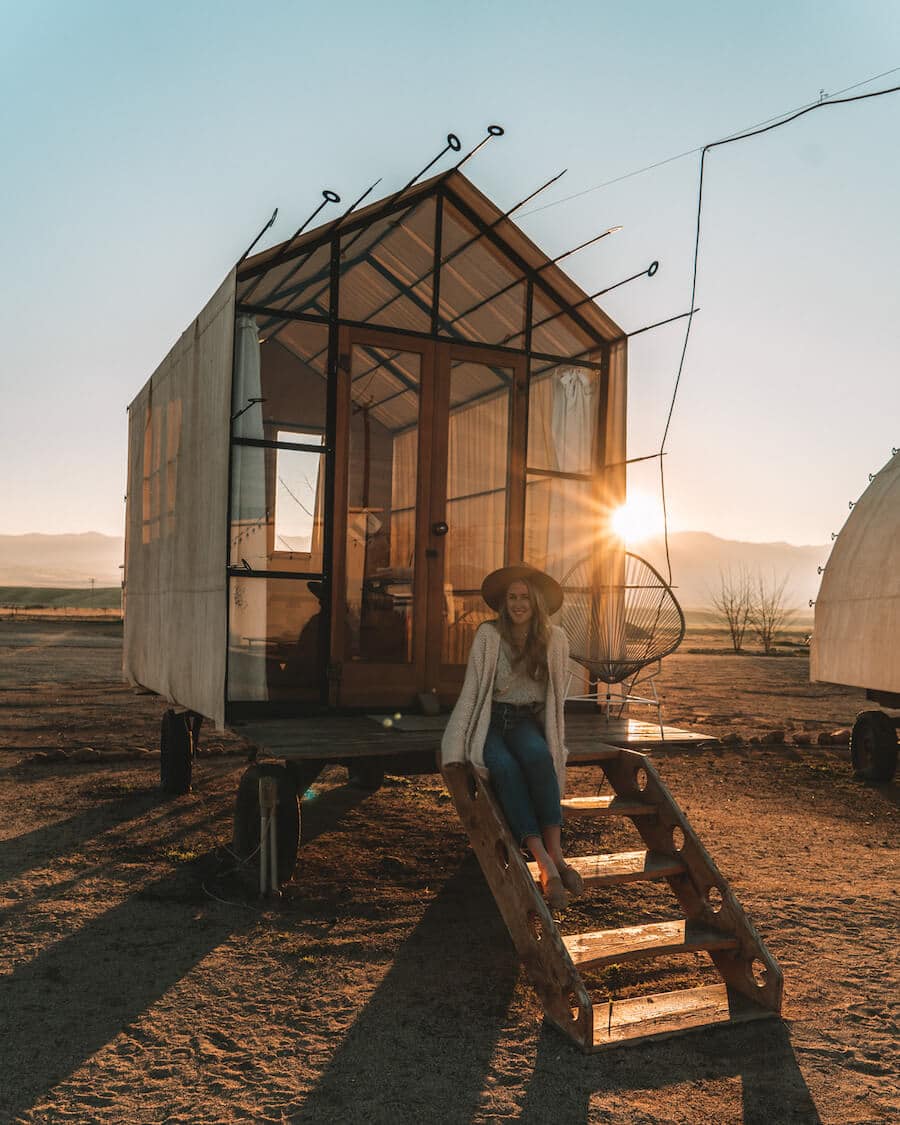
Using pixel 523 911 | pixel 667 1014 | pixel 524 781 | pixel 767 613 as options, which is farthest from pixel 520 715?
pixel 767 613

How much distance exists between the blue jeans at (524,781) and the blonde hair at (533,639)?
1.08 feet

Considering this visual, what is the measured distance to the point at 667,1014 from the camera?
4004 mm

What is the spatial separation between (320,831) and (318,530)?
2.19 metres

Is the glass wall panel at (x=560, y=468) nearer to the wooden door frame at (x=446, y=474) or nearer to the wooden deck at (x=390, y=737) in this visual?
the wooden door frame at (x=446, y=474)

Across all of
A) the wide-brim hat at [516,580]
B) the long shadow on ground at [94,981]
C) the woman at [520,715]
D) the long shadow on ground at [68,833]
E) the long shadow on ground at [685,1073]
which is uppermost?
the wide-brim hat at [516,580]

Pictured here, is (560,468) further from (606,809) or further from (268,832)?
(268,832)

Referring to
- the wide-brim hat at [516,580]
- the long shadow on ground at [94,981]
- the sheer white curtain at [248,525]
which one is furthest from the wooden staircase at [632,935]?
the sheer white curtain at [248,525]

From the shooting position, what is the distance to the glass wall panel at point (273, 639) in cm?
659

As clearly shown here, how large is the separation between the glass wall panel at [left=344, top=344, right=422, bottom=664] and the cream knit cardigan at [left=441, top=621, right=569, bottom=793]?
222 centimetres

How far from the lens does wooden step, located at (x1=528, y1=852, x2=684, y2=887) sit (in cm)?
461

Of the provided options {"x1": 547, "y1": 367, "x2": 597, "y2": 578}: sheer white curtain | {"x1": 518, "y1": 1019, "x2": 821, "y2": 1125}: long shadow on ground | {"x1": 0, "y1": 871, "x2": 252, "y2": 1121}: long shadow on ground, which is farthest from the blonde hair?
{"x1": 547, "y1": 367, "x2": 597, "y2": 578}: sheer white curtain

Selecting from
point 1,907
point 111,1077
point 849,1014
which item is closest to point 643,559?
point 849,1014

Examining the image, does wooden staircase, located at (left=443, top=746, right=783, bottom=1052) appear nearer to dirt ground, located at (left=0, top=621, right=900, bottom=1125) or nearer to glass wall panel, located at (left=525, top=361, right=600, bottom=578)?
dirt ground, located at (left=0, top=621, right=900, bottom=1125)

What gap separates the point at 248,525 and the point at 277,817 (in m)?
1.96
